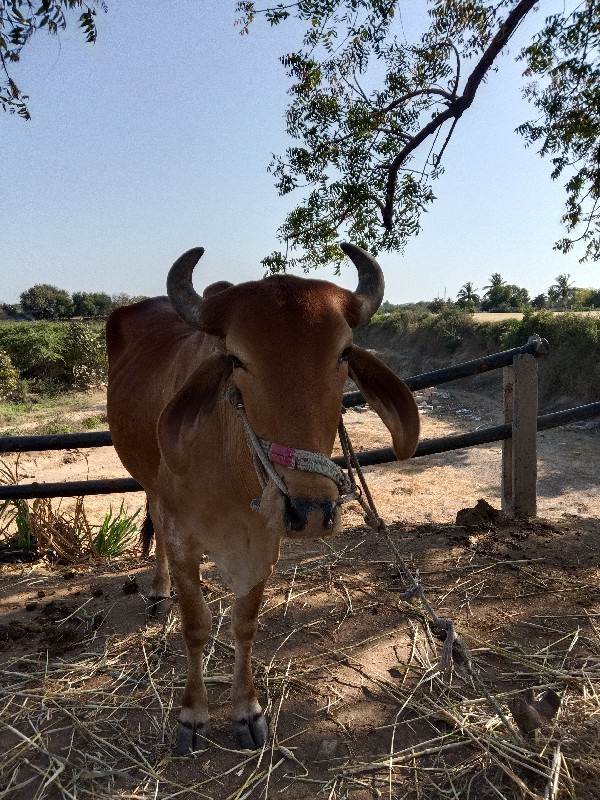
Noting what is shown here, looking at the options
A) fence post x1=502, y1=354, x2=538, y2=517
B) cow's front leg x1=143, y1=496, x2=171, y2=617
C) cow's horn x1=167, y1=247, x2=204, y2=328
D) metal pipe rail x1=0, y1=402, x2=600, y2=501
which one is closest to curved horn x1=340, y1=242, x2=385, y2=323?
cow's horn x1=167, y1=247, x2=204, y2=328

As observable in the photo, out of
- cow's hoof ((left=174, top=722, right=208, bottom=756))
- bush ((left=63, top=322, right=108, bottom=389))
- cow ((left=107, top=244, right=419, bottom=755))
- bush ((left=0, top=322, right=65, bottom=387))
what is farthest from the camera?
bush ((left=63, top=322, right=108, bottom=389))

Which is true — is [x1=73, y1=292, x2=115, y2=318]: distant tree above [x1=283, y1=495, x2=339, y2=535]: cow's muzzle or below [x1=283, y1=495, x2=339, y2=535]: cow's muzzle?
above

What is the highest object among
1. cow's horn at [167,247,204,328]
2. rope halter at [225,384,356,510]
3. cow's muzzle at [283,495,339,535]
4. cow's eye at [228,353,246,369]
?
cow's horn at [167,247,204,328]

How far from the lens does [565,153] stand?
695cm

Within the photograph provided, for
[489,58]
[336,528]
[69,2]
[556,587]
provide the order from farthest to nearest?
1. [489,58]
2. [69,2]
3. [556,587]
4. [336,528]

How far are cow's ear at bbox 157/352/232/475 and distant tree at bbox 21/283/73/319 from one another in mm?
51494

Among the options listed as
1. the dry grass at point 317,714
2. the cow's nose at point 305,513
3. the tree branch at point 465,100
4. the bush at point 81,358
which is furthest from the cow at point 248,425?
the bush at point 81,358

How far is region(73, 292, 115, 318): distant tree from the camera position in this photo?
5209 cm

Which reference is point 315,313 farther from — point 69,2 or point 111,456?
point 111,456

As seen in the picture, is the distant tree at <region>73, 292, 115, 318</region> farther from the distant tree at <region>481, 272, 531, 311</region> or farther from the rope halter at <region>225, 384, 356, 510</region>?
the rope halter at <region>225, 384, 356, 510</region>

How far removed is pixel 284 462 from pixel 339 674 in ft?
5.06

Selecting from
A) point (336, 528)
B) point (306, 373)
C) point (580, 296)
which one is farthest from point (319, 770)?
point (580, 296)

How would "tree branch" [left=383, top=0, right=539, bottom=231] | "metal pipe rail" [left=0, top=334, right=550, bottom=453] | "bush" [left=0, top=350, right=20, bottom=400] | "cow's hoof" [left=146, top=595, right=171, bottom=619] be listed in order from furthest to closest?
"bush" [left=0, top=350, right=20, bottom=400]
"tree branch" [left=383, top=0, right=539, bottom=231]
"metal pipe rail" [left=0, top=334, right=550, bottom=453]
"cow's hoof" [left=146, top=595, right=171, bottom=619]

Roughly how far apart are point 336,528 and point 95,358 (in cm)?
1947
